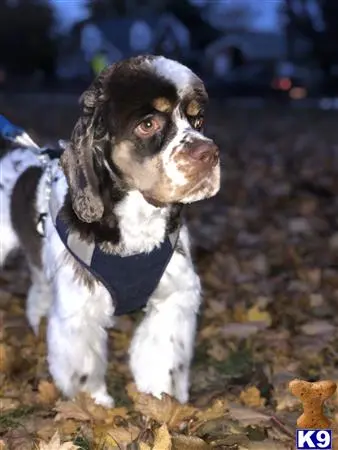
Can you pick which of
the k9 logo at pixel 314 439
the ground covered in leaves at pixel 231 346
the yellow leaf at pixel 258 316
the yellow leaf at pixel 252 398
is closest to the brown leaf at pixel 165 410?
the ground covered in leaves at pixel 231 346

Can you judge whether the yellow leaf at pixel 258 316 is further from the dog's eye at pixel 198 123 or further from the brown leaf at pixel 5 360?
the dog's eye at pixel 198 123

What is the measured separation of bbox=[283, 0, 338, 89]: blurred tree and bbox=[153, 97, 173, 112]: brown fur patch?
132ft

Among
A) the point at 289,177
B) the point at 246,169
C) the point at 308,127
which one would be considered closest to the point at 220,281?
the point at 289,177

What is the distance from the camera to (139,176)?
450 centimetres

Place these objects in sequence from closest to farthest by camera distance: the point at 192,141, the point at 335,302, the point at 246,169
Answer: the point at 192,141 → the point at 335,302 → the point at 246,169

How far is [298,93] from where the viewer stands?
133ft

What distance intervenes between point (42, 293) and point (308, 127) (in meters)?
18.5

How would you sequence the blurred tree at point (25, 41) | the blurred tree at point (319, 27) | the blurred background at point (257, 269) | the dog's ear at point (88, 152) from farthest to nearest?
the blurred tree at point (25, 41)
the blurred tree at point (319, 27)
the blurred background at point (257, 269)
the dog's ear at point (88, 152)

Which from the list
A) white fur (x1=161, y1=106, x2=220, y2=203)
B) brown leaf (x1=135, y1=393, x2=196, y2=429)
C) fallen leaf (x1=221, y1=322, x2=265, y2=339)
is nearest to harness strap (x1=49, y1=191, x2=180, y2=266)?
white fur (x1=161, y1=106, x2=220, y2=203)

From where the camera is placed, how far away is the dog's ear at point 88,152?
4.52 meters

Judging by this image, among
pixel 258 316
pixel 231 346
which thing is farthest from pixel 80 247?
pixel 258 316

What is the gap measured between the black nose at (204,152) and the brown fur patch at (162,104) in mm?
243

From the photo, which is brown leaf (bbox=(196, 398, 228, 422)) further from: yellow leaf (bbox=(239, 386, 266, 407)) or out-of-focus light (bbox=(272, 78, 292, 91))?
out-of-focus light (bbox=(272, 78, 292, 91))

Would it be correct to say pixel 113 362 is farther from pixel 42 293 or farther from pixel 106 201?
pixel 106 201
